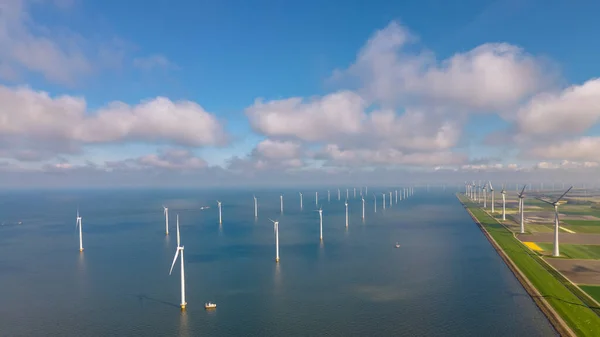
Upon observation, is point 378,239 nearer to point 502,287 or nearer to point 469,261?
point 469,261

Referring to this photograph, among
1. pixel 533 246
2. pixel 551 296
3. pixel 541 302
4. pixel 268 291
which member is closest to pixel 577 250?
pixel 533 246

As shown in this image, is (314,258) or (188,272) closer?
(188,272)

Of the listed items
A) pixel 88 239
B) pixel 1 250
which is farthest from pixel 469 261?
pixel 1 250

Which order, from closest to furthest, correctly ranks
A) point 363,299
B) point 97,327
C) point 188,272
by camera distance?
point 97,327, point 363,299, point 188,272

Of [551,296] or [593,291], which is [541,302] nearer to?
[551,296]

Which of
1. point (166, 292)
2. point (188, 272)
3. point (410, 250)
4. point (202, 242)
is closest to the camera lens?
point (166, 292)

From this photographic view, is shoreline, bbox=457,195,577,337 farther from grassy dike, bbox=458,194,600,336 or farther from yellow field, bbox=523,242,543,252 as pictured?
yellow field, bbox=523,242,543,252

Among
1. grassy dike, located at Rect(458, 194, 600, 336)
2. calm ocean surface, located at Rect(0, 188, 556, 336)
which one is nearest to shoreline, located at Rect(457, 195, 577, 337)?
grassy dike, located at Rect(458, 194, 600, 336)
